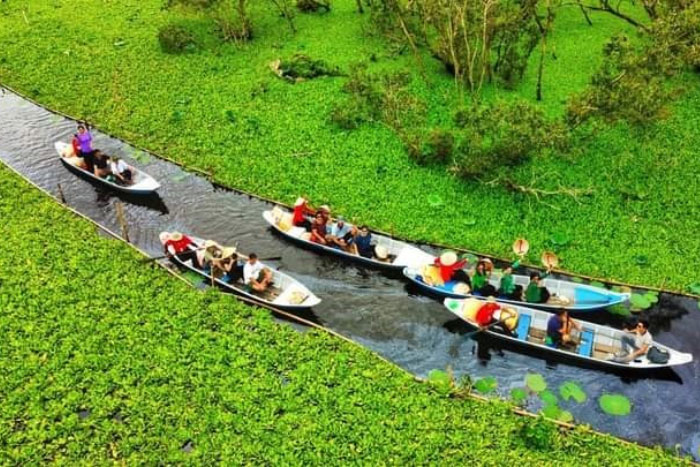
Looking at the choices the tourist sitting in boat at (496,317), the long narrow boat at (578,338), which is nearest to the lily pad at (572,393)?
the long narrow boat at (578,338)

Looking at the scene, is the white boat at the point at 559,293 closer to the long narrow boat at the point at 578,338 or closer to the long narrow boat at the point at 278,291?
the long narrow boat at the point at 578,338

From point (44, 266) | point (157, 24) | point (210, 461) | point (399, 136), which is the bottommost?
point (210, 461)

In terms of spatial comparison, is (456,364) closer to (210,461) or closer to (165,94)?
(210,461)

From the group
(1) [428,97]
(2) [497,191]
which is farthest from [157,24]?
(2) [497,191]

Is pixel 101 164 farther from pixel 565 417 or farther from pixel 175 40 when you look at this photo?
pixel 565 417

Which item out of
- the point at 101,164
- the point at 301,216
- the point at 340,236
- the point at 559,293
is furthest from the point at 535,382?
the point at 101,164

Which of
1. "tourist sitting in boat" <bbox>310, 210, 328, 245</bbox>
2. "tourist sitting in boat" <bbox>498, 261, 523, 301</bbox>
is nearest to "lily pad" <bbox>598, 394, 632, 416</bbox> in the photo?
"tourist sitting in boat" <bbox>498, 261, 523, 301</bbox>
